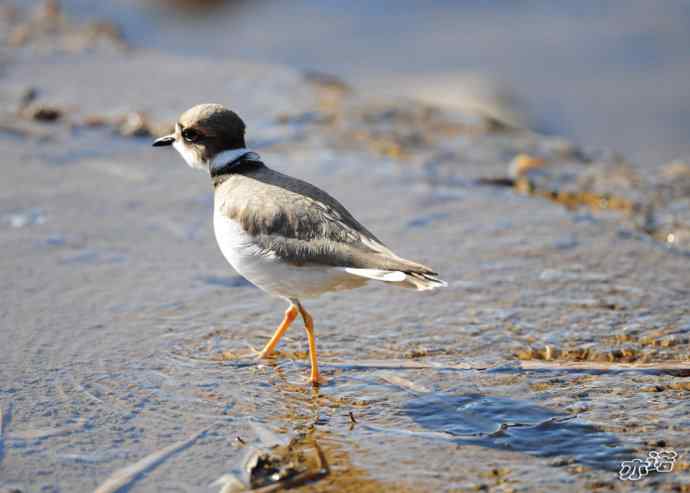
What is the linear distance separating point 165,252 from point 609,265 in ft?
9.63

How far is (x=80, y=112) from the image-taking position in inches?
353

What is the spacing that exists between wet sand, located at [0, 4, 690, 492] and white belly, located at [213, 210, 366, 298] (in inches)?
17.6

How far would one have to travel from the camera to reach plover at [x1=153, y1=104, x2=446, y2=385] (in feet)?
14.6

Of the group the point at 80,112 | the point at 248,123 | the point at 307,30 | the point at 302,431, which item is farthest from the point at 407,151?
the point at 307,30

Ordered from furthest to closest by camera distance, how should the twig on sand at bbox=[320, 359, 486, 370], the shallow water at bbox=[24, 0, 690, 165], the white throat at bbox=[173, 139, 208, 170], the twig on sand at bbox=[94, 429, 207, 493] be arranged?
the shallow water at bbox=[24, 0, 690, 165]
the white throat at bbox=[173, 139, 208, 170]
the twig on sand at bbox=[320, 359, 486, 370]
the twig on sand at bbox=[94, 429, 207, 493]


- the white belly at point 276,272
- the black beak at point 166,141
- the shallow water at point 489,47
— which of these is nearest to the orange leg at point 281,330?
the white belly at point 276,272

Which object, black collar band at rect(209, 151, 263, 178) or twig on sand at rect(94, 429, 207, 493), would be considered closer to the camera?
twig on sand at rect(94, 429, 207, 493)

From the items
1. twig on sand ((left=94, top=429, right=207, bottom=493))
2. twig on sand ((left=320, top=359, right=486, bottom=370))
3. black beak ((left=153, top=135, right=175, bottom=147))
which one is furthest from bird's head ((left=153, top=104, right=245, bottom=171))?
twig on sand ((left=94, top=429, right=207, bottom=493))

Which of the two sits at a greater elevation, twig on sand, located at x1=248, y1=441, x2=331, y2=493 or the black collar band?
the black collar band

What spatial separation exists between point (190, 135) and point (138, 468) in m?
2.13

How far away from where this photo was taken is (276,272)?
468cm

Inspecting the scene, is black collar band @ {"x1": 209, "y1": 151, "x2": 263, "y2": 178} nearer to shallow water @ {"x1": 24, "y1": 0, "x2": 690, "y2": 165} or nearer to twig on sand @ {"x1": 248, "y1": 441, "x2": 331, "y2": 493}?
twig on sand @ {"x1": 248, "y1": 441, "x2": 331, "y2": 493}

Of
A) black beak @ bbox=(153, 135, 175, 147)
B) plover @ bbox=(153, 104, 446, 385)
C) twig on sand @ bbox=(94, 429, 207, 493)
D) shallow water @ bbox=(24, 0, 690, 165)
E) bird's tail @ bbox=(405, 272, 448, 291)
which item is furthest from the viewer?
shallow water @ bbox=(24, 0, 690, 165)

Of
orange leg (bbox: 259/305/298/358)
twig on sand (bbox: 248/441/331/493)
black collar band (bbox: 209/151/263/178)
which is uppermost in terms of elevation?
black collar band (bbox: 209/151/263/178)
